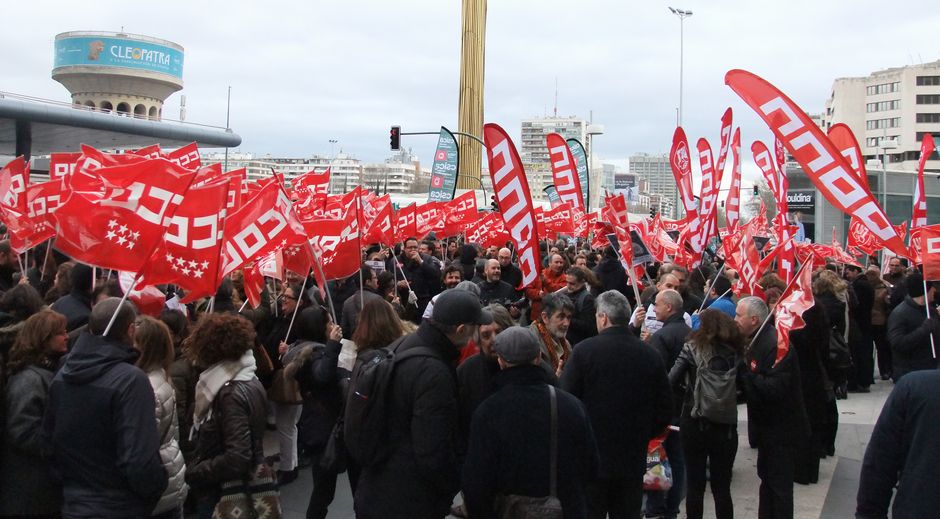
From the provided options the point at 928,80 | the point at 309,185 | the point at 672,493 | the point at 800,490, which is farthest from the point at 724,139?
the point at 928,80

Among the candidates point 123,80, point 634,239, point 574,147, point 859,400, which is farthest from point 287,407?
point 123,80

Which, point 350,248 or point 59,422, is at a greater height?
point 350,248

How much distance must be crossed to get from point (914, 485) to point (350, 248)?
5.69 m

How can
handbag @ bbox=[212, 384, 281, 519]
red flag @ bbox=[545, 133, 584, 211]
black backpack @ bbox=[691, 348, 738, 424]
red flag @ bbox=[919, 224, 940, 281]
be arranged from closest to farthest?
handbag @ bbox=[212, 384, 281, 519] < black backpack @ bbox=[691, 348, 738, 424] < red flag @ bbox=[919, 224, 940, 281] < red flag @ bbox=[545, 133, 584, 211]

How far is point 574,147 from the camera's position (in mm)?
30312

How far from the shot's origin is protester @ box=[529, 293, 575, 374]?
627 centimetres

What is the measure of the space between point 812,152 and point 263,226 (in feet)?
14.8

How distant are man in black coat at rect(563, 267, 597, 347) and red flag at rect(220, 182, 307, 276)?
281 cm

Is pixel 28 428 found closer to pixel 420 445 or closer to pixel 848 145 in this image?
pixel 420 445

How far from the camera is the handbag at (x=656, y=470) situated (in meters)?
6.50

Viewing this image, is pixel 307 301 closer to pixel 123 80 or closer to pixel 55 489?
pixel 55 489

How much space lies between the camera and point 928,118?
9644cm

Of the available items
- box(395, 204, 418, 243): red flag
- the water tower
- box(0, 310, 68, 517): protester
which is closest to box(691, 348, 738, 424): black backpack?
box(0, 310, 68, 517): protester

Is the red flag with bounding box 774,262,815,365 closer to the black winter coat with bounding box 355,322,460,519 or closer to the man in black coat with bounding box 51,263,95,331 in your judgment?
the black winter coat with bounding box 355,322,460,519
